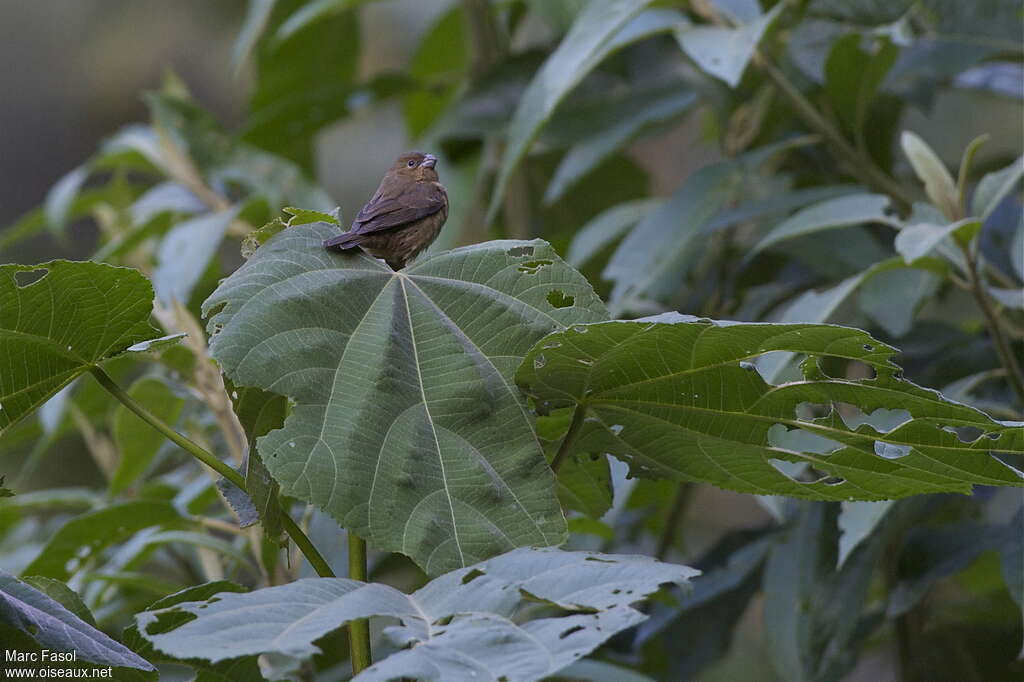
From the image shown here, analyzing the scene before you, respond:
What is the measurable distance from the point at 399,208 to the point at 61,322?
1.11ft

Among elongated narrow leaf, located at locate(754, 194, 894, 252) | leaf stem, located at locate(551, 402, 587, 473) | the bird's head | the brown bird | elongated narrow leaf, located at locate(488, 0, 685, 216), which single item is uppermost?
elongated narrow leaf, located at locate(488, 0, 685, 216)

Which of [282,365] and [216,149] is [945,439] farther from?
[216,149]

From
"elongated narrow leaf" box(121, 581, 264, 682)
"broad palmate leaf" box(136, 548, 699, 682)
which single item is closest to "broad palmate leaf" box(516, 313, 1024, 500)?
"broad palmate leaf" box(136, 548, 699, 682)

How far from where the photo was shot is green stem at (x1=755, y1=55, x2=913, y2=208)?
71.0 inches

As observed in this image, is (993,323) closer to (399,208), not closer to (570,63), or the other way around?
(570,63)

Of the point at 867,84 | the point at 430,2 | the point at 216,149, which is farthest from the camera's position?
the point at 430,2

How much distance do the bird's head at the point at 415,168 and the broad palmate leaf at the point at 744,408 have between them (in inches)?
17.2

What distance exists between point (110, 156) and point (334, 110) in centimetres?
53

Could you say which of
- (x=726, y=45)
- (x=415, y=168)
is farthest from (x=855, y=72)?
(x=415, y=168)

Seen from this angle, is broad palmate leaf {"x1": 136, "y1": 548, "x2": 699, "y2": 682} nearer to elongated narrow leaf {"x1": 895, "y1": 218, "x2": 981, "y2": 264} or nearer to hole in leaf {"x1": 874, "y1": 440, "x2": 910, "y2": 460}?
hole in leaf {"x1": 874, "y1": 440, "x2": 910, "y2": 460}

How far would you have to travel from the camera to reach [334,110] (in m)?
2.40

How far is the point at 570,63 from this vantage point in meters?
1.60

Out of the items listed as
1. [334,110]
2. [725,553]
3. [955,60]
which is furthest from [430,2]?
[725,553]

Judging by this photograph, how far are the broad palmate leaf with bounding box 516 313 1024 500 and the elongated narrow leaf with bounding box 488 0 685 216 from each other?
80cm
